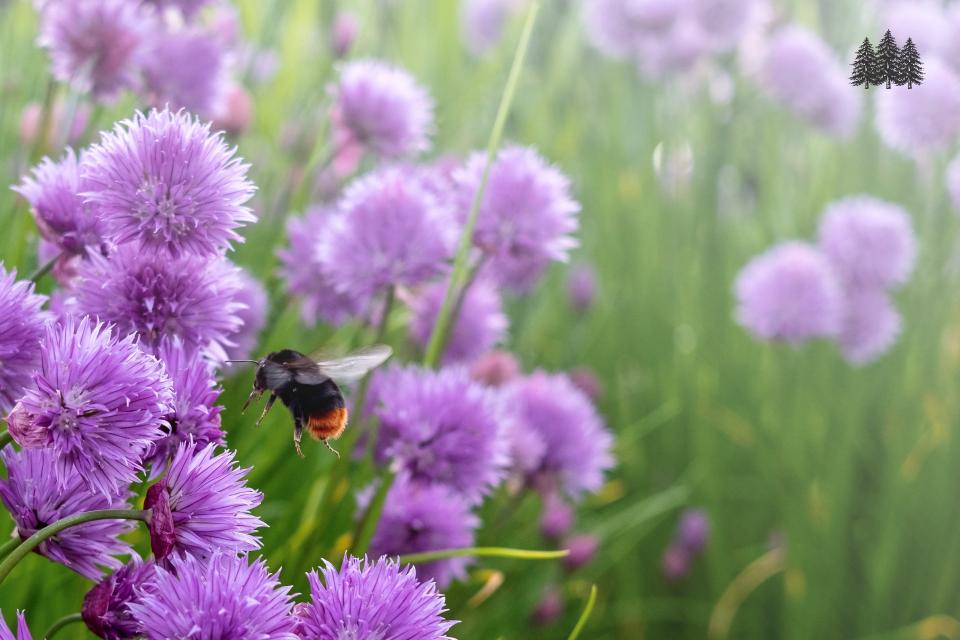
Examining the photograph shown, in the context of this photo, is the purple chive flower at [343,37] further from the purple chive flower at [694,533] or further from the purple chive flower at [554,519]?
the purple chive flower at [694,533]

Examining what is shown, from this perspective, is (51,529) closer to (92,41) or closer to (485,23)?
(92,41)

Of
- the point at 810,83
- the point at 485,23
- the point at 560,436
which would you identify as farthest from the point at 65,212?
the point at 485,23

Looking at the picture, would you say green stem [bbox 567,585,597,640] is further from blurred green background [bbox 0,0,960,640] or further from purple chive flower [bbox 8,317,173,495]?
blurred green background [bbox 0,0,960,640]

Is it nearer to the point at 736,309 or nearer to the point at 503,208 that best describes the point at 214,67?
the point at 503,208

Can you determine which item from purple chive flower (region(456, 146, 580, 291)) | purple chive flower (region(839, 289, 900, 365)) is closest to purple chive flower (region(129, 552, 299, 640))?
purple chive flower (region(456, 146, 580, 291))

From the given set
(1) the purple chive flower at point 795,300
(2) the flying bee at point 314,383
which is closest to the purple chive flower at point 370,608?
(2) the flying bee at point 314,383

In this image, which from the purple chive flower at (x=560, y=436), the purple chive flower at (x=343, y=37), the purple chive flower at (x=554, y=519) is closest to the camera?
the purple chive flower at (x=560, y=436)

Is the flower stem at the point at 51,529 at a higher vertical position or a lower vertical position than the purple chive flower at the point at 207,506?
lower

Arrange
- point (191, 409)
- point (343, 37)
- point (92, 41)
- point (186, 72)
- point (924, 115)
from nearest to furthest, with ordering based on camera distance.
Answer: point (191, 409) → point (92, 41) → point (186, 72) → point (924, 115) → point (343, 37)
